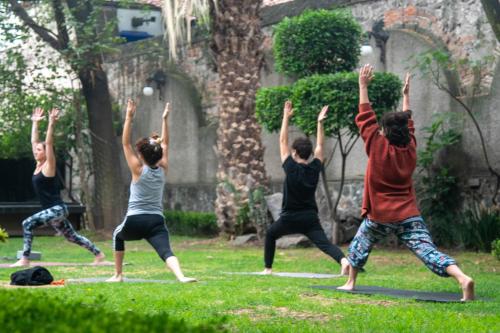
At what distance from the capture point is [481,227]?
46.9 ft

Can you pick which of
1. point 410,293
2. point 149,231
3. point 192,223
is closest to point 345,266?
point 410,293

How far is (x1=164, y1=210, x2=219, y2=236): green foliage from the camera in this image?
19859 mm

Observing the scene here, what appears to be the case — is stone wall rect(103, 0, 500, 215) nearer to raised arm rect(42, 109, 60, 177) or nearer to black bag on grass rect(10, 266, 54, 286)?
raised arm rect(42, 109, 60, 177)

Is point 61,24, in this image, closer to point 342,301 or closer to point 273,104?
point 273,104

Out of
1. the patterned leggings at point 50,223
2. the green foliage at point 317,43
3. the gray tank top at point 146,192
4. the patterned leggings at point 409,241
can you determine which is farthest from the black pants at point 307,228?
the green foliage at point 317,43

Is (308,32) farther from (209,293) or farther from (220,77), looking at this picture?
(209,293)

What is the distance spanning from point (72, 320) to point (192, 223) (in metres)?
15.8

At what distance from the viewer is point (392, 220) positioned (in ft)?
27.7

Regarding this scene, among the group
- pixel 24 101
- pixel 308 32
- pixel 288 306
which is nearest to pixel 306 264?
pixel 308 32

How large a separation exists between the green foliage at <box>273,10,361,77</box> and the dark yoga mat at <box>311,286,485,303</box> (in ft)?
21.3

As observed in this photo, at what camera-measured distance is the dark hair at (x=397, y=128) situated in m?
8.45

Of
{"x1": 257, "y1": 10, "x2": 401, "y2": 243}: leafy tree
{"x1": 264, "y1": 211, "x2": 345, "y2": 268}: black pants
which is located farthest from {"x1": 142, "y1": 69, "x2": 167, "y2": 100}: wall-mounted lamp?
{"x1": 264, "y1": 211, "x2": 345, "y2": 268}: black pants

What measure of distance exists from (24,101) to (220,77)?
5.79 meters

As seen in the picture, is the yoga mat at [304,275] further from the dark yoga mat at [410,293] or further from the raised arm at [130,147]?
the raised arm at [130,147]
